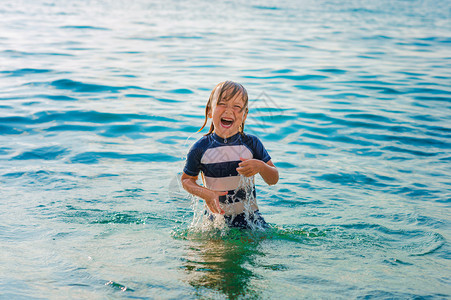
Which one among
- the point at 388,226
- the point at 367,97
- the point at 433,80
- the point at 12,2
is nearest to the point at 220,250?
the point at 388,226

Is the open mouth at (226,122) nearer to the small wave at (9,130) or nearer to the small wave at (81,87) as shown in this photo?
the small wave at (9,130)

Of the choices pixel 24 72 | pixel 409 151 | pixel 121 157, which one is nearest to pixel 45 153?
pixel 121 157

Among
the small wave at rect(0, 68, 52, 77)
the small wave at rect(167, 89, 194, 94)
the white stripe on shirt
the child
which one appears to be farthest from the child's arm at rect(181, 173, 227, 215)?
the small wave at rect(0, 68, 52, 77)

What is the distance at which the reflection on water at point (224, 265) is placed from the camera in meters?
3.69

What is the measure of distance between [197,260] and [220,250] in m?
0.26

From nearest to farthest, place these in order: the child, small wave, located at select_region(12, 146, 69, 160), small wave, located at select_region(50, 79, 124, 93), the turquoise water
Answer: the turquoise water → the child → small wave, located at select_region(12, 146, 69, 160) → small wave, located at select_region(50, 79, 124, 93)

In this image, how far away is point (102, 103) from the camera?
34.6 ft

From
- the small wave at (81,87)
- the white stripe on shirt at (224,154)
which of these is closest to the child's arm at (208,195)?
the white stripe on shirt at (224,154)

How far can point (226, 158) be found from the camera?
4387mm

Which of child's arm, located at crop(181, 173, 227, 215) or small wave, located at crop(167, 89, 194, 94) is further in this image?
small wave, located at crop(167, 89, 194, 94)

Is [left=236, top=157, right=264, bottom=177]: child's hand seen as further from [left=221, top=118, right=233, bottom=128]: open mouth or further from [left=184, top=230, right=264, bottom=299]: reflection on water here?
[left=184, top=230, right=264, bottom=299]: reflection on water

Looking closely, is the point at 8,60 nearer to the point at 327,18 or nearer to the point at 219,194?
the point at 219,194

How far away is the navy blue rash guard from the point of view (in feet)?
14.4

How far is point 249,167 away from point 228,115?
0.48 m
